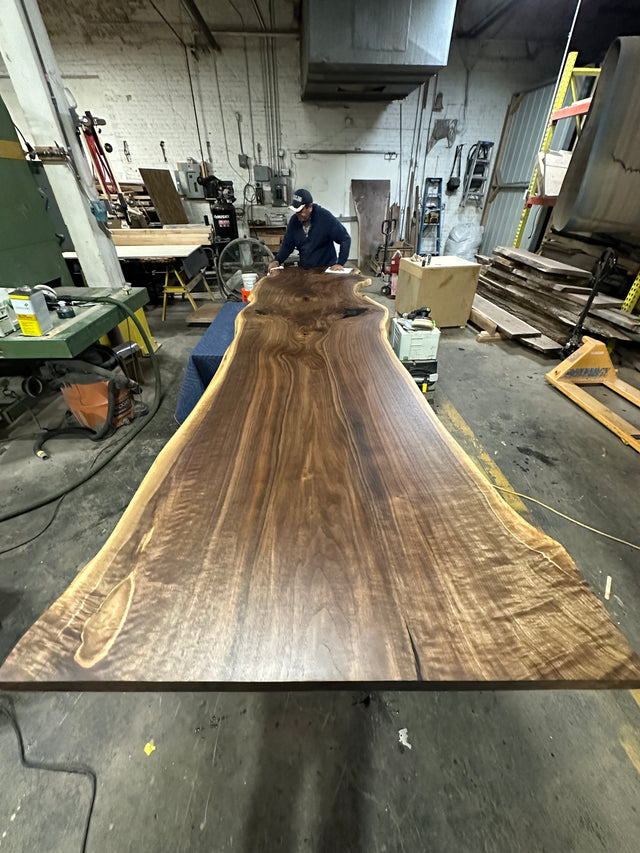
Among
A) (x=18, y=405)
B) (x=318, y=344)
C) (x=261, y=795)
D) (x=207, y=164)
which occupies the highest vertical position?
(x=207, y=164)

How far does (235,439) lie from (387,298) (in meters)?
4.44

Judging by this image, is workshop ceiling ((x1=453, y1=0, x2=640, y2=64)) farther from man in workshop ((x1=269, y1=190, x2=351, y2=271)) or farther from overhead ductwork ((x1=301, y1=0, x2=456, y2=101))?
man in workshop ((x1=269, y1=190, x2=351, y2=271))

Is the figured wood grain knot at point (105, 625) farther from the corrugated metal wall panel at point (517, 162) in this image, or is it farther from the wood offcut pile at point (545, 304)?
the corrugated metal wall panel at point (517, 162)

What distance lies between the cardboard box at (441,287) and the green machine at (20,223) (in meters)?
2.98

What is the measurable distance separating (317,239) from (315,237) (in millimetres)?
23

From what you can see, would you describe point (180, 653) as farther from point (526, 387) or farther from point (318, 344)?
point (526, 387)

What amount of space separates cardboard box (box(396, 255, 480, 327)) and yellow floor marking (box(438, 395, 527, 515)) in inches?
53.9

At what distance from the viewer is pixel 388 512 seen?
25.5 inches

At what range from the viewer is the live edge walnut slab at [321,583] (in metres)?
0.44

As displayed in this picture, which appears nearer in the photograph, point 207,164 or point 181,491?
point 181,491

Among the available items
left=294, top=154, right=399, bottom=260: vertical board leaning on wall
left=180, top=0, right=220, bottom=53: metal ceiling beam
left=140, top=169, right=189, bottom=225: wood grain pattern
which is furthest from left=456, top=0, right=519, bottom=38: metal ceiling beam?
left=140, top=169, right=189, bottom=225: wood grain pattern

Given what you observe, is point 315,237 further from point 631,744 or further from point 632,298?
point 631,744

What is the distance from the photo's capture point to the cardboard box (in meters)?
3.34

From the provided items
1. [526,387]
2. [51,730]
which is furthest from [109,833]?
[526,387]
